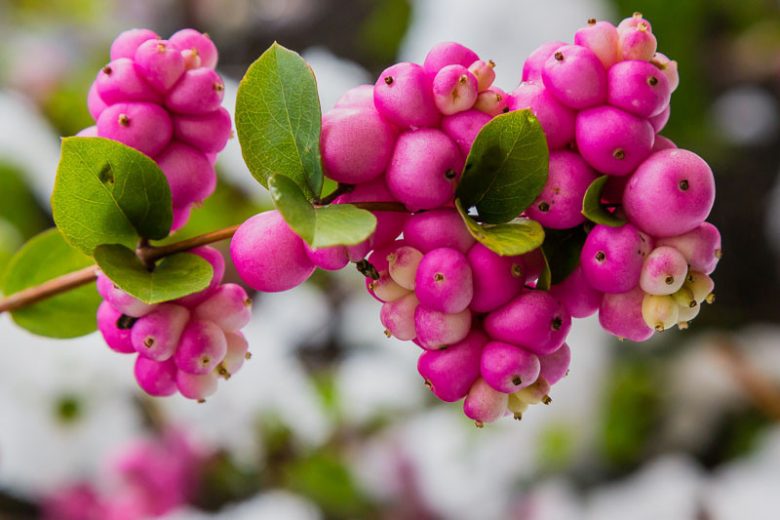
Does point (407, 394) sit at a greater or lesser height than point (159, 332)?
lesser

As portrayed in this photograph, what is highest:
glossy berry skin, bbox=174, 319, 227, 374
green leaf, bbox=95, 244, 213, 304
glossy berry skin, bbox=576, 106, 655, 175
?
glossy berry skin, bbox=576, 106, 655, 175

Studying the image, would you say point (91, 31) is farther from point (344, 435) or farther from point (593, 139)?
point (593, 139)

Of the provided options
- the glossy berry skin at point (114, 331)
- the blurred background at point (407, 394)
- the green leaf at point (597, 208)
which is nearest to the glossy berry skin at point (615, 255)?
the green leaf at point (597, 208)

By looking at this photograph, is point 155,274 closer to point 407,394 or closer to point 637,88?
point 637,88

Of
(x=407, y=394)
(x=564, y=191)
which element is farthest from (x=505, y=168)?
(x=407, y=394)

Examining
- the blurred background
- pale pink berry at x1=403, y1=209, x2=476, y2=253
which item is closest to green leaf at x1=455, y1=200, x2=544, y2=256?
pale pink berry at x1=403, y1=209, x2=476, y2=253

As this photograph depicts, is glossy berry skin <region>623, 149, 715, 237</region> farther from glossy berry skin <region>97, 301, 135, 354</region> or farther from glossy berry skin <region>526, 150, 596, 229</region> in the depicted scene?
glossy berry skin <region>97, 301, 135, 354</region>
